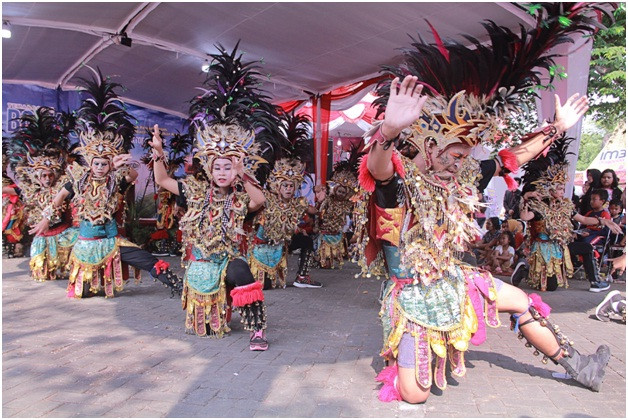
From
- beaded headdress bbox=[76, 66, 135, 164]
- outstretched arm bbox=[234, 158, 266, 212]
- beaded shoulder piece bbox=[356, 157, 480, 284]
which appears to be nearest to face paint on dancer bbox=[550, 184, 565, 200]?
beaded shoulder piece bbox=[356, 157, 480, 284]

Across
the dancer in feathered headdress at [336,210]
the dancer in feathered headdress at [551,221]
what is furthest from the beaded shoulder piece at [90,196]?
the dancer in feathered headdress at [551,221]

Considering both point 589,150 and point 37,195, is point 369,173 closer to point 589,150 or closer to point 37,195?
point 37,195

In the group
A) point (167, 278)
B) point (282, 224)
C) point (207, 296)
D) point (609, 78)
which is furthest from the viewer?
point (609, 78)

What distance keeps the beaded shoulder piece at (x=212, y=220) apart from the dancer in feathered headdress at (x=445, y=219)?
157cm

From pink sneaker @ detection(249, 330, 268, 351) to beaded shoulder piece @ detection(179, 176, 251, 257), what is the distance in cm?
79

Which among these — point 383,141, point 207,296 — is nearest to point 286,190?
point 207,296

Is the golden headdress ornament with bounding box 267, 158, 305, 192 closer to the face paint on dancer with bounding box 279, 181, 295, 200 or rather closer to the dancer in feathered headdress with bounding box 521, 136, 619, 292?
the face paint on dancer with bounding box 279, 181, 295, 200

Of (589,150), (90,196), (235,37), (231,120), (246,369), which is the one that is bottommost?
(246,369)

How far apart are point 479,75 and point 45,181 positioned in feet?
22.6

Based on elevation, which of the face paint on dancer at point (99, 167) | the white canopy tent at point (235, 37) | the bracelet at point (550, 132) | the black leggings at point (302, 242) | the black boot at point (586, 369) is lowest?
the black boot at point (586, 369)

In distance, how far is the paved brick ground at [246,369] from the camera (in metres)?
3.09

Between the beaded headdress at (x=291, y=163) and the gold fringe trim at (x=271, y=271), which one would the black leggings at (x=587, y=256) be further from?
the gold fringe trim at (x=271, y=271)

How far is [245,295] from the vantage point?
427 centimetres

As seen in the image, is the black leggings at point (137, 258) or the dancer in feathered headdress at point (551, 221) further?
the dancer in feathered headdress at point (551, 221)
